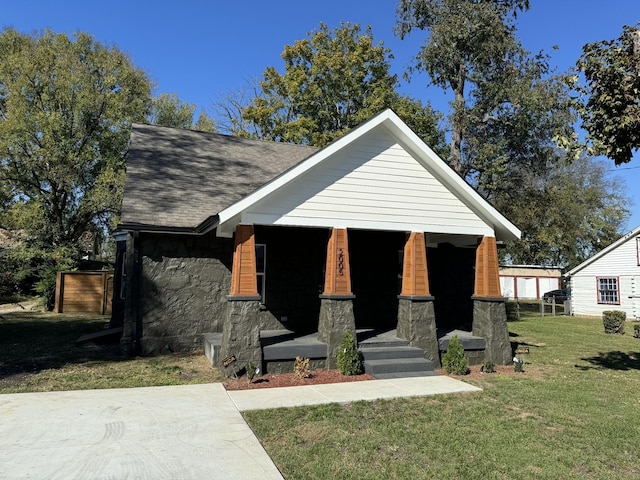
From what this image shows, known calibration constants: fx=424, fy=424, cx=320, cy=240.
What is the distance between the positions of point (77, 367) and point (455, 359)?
7897 mm

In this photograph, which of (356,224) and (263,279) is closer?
(356,224)

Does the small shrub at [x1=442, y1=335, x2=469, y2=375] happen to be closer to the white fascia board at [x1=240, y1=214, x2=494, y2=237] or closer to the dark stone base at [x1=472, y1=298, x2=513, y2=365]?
the dark stone base at [x1=472, y1=298, x2=513, y2=365]

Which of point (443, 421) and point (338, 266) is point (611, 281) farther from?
point (443, 421)

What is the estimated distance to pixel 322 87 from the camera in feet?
97.4

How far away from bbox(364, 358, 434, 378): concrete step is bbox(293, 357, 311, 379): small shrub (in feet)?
4.27

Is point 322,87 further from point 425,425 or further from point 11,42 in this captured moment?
point 425,425

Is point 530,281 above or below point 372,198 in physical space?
below

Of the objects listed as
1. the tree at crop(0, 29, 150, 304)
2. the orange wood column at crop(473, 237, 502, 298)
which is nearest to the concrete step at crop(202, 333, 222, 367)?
the orange wood column at crop(473, 237, 502, 298)

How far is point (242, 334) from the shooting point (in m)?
8.20

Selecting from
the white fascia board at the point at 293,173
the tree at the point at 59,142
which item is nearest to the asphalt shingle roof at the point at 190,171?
the white fascia board at the point at 293,173

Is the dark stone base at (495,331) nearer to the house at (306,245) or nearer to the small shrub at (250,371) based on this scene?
the house at (306,245)

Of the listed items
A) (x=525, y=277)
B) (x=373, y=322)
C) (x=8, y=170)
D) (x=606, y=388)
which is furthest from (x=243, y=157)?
(x=525, y=277)

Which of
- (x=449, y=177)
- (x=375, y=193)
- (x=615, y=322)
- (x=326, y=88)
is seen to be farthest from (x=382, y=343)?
(x=326, y=88)

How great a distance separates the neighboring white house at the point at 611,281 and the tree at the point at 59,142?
27.6 meters
